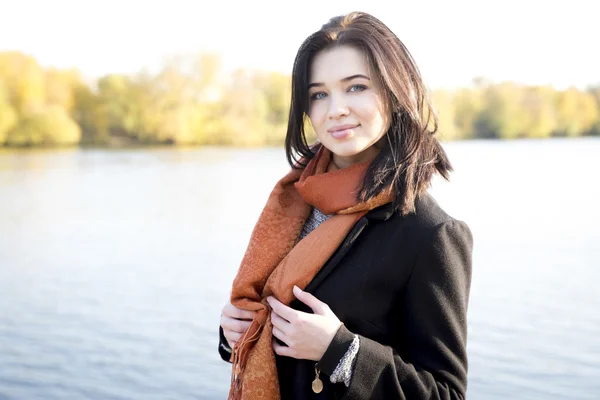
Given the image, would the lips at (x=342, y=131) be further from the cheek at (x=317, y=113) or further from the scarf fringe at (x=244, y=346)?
the scarf fringe at (x=244, y=346)

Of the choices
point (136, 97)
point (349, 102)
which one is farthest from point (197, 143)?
point (349, 102)

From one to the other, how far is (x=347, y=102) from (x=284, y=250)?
34 cm

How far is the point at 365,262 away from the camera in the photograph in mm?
1365

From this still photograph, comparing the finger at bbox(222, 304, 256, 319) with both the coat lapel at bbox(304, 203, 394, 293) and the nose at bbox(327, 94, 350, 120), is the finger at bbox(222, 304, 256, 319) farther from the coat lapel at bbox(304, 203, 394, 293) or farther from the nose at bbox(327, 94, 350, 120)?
the nose at bbox(327, 94, 350, 120)

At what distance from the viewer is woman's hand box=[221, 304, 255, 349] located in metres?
1.49

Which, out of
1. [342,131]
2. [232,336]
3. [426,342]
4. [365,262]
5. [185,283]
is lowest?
[185,283]

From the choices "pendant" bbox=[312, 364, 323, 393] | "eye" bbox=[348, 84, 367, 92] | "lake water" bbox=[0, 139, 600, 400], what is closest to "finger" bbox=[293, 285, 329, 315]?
"pendant" bbox=[312, 364, 323, 393]

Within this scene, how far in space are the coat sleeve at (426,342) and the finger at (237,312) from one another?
0.24 m

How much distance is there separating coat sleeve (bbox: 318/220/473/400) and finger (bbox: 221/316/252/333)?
9.8 inches

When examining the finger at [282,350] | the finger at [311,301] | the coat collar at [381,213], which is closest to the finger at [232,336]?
the finger at [282,350]

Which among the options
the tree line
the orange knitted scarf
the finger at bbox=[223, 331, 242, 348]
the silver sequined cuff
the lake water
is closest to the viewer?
the silver sequined cuff

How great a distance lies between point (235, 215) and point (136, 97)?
4.68 meters

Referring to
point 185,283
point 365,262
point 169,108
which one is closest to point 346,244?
point 365,262

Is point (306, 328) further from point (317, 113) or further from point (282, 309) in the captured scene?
point (317, 113)
